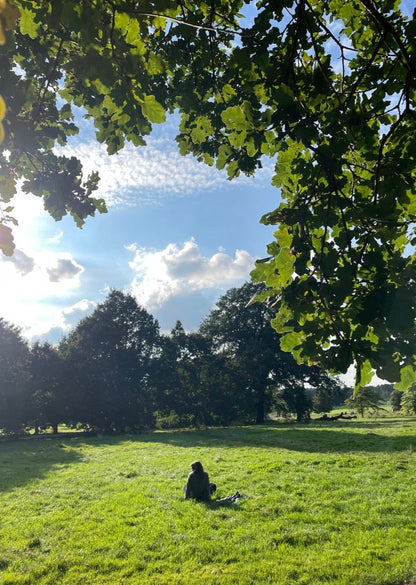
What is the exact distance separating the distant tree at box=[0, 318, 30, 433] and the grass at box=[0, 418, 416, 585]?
23025 millimetres

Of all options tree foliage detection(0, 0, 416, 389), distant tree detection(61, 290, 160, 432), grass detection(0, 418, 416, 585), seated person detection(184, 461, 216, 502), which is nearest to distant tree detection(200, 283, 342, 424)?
distant tree detection(61, 290, 160, 432)

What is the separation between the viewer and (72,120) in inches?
235

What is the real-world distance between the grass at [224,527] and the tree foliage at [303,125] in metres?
4.26

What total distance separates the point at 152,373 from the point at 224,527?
39.5m

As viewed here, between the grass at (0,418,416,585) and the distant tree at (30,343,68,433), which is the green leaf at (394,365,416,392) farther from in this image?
the distant tree at (30,343,68,433)

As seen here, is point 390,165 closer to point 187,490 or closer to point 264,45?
point 264,45

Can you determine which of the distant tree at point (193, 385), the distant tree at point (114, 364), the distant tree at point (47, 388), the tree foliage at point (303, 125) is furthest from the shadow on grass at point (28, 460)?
the distant tree at point (193, 385)

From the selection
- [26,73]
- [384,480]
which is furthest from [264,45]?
[384,480]

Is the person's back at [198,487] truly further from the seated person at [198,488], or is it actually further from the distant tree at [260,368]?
the distant tree at [260,368]

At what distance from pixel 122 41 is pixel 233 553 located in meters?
7.55

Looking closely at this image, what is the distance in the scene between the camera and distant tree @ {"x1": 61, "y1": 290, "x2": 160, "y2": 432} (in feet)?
134

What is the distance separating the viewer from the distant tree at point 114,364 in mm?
40812

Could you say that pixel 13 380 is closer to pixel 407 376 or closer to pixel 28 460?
pixel 28 460

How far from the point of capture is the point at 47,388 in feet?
131
